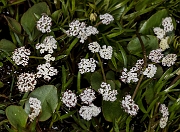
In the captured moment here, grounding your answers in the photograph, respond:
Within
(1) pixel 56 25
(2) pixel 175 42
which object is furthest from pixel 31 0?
(2) pixel 175 42

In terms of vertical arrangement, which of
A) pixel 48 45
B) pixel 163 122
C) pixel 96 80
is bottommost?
pixel 163 122

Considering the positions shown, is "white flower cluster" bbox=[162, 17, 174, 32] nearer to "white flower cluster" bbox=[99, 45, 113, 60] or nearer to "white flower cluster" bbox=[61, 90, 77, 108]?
"white flower cluster" bbox=[99, 45, 113, 60]

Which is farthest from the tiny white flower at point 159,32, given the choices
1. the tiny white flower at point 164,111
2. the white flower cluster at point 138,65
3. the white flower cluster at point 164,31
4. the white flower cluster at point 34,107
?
the white flower cluster at point 34,107

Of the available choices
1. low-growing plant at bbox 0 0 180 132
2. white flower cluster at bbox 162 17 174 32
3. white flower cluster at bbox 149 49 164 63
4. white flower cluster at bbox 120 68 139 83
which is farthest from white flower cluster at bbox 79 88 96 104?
white flower cluster at bbox 162 17 174 32

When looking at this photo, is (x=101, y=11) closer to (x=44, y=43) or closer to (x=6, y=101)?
(x=44, y=43)

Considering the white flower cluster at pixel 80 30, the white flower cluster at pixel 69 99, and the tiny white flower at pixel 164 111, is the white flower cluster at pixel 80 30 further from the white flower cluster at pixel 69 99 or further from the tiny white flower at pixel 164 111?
the tiny white flower at pixel 164 111

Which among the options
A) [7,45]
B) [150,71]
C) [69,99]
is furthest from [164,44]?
[7,45]

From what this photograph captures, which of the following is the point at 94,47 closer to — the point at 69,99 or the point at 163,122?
the point at 69,99
